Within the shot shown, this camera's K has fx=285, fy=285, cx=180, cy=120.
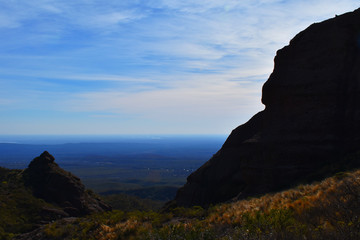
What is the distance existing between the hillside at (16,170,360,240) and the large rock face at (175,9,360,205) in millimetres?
6322

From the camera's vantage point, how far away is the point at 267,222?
9953 mm

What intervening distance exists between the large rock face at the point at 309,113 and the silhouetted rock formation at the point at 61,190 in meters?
19.0

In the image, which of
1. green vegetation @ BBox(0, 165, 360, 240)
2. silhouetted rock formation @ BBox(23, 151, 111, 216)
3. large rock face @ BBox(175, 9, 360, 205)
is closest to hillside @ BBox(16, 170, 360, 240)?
green vegetation @ BBox(0, 165, 360, 240)

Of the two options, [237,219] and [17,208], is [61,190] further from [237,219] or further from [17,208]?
[237,219]

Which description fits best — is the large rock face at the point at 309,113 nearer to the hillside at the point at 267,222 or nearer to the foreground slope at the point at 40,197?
the hillside at the point at 267,222

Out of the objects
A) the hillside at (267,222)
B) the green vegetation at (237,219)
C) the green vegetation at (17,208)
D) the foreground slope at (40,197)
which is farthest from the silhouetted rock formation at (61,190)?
the hillside at (267,222)

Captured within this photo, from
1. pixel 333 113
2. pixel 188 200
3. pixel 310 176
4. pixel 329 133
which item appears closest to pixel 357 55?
pixel 333 113

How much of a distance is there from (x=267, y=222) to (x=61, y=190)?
120ft

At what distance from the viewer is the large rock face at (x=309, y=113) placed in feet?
78.7

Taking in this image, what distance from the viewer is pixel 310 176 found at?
895 inches

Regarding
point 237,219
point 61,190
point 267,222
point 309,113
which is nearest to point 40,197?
point 61,190

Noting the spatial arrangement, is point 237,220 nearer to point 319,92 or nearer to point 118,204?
point 319,92

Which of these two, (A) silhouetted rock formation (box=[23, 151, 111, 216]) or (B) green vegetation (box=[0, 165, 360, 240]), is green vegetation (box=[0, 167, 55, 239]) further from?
(A) silhouetted rock formation (box=[23, 151, 111, 216])

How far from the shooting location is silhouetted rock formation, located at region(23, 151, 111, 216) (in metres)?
38.3
